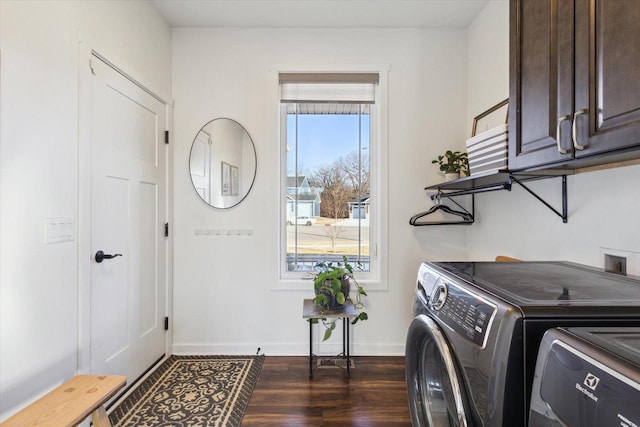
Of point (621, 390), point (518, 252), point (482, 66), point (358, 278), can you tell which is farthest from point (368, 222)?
point (621, 390)

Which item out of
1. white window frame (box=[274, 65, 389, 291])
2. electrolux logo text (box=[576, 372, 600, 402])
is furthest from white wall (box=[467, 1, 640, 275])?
electrolux logo text (box=[576, 372, 600, 402])

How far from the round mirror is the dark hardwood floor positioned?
52.3 inches

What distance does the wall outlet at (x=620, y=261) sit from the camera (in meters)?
1.11

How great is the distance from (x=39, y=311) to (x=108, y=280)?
0.44 metres

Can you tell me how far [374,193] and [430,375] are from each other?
1.61 metres

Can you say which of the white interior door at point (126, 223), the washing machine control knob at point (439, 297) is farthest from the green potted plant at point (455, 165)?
the white interior door at point (126, 223)

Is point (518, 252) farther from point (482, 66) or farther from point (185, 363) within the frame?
point (185, 363)

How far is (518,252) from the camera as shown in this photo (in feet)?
5.83

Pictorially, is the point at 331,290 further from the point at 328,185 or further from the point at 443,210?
the point at 443,210

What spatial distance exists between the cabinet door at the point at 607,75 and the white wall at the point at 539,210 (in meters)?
0.48

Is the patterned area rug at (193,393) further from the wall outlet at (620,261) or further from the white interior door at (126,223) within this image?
the wall outlet at (620,261)

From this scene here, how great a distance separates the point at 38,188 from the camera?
1.30 m

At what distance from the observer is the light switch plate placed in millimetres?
1350

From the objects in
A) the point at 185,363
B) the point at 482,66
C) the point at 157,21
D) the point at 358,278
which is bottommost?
the point at 185,363
